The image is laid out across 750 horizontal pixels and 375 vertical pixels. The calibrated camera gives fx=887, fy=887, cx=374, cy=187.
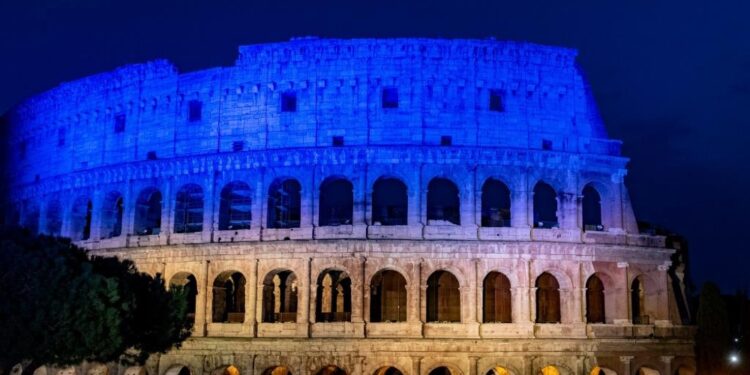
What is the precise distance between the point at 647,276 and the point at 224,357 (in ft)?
51.1

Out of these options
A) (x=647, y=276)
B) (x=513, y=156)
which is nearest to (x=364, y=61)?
(x=513, y=156)

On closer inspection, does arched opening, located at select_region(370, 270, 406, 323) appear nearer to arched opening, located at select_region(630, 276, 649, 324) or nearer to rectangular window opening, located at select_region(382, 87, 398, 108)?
rectangular window opening, located at select_region(382, 87, 398, 108)

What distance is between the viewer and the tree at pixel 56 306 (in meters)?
22.5

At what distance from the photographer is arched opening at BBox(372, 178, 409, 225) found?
1303 inches

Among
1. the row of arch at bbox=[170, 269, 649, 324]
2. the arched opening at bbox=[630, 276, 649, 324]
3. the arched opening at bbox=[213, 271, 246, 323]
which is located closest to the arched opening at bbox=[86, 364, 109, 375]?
the row of arch at bbox=[170, 269, 649, 324]

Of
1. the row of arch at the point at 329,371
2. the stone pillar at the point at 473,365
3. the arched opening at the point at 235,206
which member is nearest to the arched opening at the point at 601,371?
the row of arch at the point at 329,371

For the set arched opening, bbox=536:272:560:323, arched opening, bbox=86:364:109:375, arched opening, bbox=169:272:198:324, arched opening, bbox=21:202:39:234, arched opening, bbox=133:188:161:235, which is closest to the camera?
arched opening, bbox=536:272:560:323

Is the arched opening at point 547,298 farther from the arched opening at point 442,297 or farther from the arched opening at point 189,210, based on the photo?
the arched opening at point 189,210

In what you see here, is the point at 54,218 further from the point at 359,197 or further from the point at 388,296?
the point at 388,296

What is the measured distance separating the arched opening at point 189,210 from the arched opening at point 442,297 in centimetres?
909

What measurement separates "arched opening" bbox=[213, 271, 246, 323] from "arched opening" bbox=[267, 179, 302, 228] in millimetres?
2575

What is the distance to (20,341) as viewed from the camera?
2241cm

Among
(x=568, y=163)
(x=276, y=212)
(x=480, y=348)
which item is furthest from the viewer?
Answer: (x=276, y=212)

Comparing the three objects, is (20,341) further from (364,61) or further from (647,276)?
(647,276)
